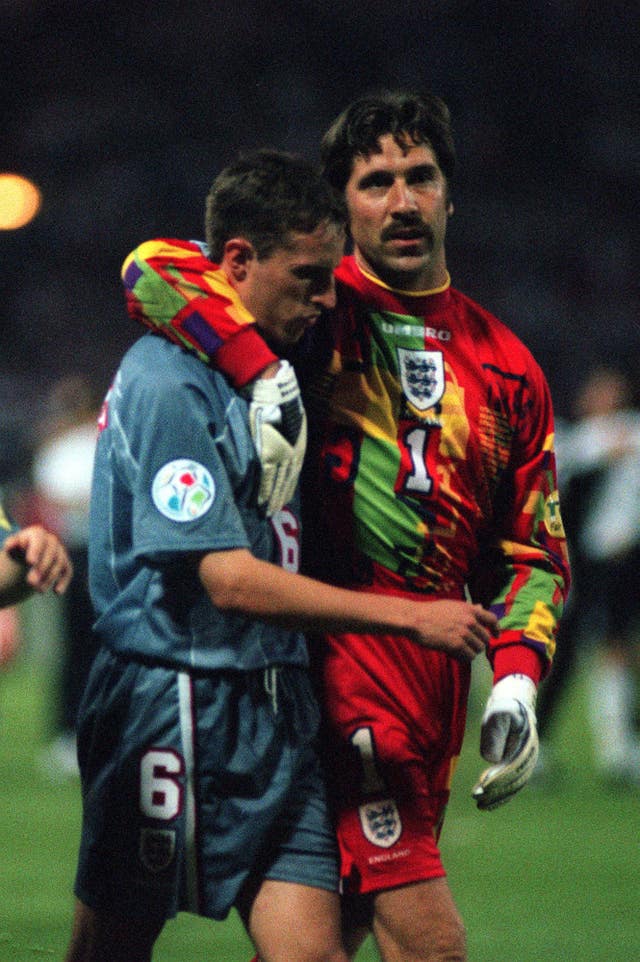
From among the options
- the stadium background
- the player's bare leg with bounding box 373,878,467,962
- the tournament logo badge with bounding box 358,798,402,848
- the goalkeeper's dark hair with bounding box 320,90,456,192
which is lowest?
the player's bare leg with bounding box 373,878,467,962

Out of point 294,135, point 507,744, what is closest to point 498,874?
point 507,744

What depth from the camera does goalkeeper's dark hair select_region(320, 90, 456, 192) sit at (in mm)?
4016

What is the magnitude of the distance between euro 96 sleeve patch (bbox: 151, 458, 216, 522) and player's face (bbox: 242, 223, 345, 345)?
41 cm

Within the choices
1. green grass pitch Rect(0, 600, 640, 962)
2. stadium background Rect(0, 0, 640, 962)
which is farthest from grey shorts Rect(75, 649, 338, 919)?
stadium background Rect(0, 0, 640, 962)

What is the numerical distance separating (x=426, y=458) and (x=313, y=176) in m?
0.68

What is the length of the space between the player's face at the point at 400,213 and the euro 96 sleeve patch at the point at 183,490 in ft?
2.98

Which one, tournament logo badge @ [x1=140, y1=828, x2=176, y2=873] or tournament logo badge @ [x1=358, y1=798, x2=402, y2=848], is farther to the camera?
tournament logo badge @ [x1=358, y1=798, x2=402, y2=848]

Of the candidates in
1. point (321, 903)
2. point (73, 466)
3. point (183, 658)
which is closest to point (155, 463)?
point (183, 658)

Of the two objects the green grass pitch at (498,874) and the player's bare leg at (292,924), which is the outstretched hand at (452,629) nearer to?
the player's bare leg at (292,924)

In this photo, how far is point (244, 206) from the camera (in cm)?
354

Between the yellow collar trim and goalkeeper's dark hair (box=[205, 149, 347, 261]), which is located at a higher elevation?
goalkeeper's dark hair (box=[205, 149, 347, 261])

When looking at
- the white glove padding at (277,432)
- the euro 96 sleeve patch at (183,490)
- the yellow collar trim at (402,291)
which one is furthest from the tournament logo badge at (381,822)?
the yellow collar trim at (402,291)

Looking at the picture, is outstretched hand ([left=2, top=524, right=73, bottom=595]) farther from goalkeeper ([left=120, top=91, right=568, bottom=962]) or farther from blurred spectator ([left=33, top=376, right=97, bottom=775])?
blurred spectator ([left=33, top=376, right=97, bottom=775])

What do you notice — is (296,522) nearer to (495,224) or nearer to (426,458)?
(426,458)
